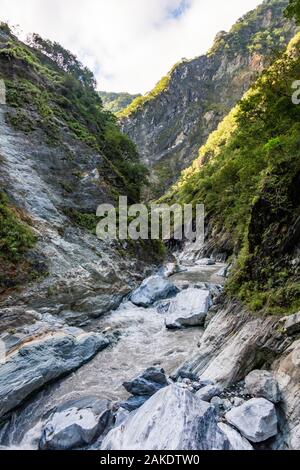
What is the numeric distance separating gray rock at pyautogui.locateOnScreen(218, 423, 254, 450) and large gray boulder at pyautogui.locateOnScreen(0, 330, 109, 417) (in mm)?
5452

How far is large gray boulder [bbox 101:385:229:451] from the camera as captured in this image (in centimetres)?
587

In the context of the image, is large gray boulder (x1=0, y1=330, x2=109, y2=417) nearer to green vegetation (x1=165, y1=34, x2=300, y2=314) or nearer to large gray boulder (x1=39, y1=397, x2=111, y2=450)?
large gray boulder (x1=39, y1=397, x2=111, y2=450)

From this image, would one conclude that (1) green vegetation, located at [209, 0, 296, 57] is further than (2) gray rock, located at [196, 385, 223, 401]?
Yes

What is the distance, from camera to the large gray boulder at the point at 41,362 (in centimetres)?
862

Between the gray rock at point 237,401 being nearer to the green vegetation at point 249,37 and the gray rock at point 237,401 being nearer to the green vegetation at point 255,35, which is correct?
the green vegetation at point 255,35

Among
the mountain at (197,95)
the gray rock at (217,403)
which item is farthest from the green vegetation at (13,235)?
the mountain at (197,95)

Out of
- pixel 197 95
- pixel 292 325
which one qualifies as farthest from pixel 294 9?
pixel 197 95

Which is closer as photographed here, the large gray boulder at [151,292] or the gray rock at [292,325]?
the gray rock at [292,325]

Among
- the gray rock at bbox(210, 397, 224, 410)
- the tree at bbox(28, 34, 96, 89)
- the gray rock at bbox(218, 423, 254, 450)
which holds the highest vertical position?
the tree at bbox(28, 34, 96, 89)

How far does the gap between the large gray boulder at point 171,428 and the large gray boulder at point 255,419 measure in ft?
1.99

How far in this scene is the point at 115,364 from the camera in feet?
35.3

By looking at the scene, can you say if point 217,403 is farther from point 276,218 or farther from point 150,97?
point 150,97

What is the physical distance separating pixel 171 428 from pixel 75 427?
2.36m

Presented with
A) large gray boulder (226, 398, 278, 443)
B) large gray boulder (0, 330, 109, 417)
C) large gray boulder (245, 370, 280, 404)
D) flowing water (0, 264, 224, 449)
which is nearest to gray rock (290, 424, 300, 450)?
large gray boulder (226, 398, 278, 443)
